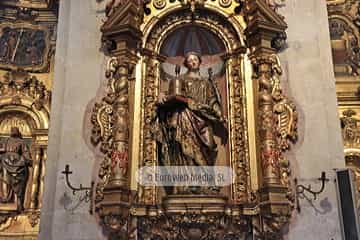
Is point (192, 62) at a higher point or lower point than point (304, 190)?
higher

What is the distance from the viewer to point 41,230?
6078mm

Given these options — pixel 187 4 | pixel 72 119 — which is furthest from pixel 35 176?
pixel 187 4

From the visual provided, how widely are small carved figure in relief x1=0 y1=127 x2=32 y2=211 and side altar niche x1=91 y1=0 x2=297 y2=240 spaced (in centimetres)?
249

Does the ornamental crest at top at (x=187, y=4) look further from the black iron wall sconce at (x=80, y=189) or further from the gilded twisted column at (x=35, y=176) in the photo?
the gilded twisted column at (x=35, y=176)

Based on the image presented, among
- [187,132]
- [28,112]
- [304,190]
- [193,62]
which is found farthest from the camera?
[28,112]

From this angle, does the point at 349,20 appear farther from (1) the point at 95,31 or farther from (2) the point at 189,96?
(1) the point at 95,31

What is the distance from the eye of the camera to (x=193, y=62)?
279 inches

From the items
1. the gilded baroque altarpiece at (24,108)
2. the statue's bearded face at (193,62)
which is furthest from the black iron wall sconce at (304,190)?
the gilded baroque altarpiece at (24,108)

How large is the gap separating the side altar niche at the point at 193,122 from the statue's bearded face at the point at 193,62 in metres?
0.02

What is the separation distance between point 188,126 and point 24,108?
394 centimetres

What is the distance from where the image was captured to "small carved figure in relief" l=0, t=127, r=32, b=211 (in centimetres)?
802

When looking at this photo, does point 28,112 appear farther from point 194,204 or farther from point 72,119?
point 194,204

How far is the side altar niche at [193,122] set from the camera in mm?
6008

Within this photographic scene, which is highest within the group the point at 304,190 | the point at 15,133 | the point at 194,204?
the point at 15,133
